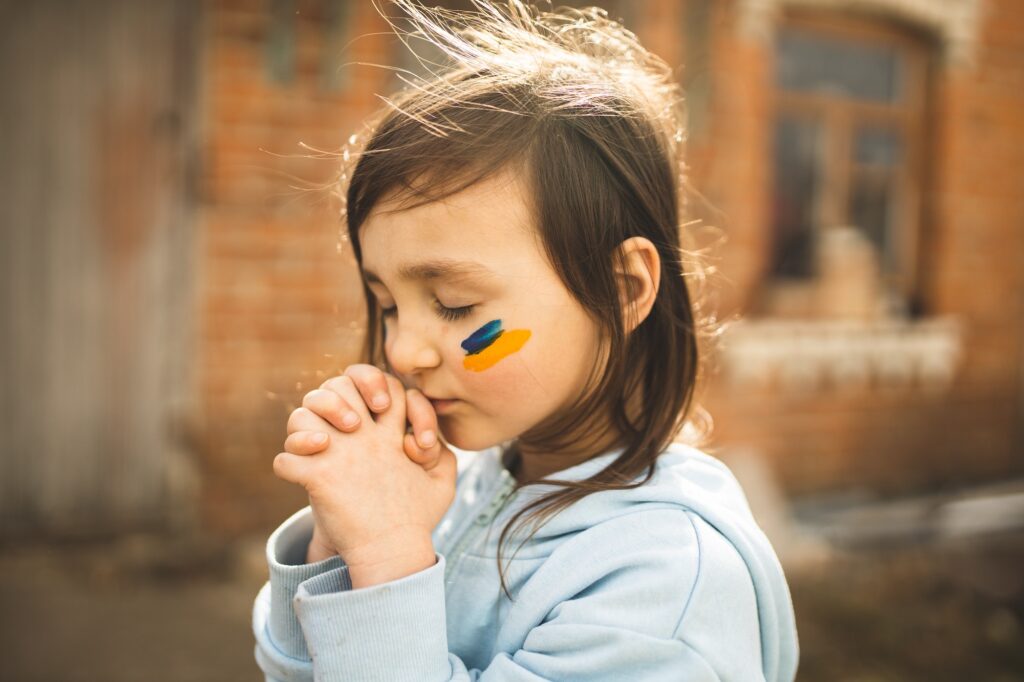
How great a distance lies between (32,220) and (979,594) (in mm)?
4524

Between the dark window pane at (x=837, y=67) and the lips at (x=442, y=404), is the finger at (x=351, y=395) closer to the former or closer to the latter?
the lips at (x=442, y=404)

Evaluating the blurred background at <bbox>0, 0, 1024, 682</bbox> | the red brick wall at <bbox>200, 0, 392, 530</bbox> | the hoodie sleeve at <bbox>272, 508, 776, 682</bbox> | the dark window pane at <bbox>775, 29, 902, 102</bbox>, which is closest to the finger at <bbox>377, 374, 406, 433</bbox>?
the hoodie sleeve at <bbox>272, 508, 776, 682</bbox>

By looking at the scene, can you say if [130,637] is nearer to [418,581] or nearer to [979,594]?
[418,581]

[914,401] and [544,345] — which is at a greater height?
[544,345]

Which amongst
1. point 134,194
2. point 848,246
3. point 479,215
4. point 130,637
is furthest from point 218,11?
point 848,246

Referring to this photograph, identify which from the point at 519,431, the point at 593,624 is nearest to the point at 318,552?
the point at 519,431

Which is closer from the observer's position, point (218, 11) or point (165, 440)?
point (218, 11)

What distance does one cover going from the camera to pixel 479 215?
3.64 ft

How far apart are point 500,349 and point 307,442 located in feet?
0.88

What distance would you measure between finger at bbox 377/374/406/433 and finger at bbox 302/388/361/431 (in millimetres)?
39

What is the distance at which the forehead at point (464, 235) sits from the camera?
1.10m

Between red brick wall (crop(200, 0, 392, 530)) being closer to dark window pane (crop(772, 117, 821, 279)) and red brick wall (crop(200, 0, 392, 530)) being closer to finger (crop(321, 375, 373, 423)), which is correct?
dark window pane (crop(772, 117, 821, 279))

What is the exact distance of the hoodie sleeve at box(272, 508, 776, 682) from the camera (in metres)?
0.99

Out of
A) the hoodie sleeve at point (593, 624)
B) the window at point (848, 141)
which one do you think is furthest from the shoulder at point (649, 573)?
the window at point (848, 141)
